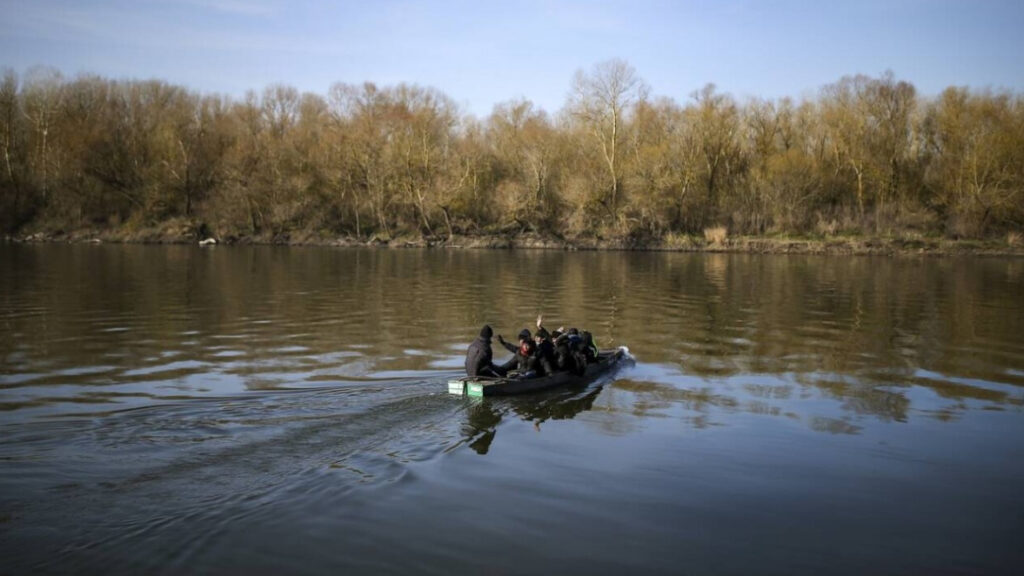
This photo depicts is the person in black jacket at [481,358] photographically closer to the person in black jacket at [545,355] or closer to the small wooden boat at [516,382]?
the small wooden boat at [516,382]

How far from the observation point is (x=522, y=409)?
1533 cm

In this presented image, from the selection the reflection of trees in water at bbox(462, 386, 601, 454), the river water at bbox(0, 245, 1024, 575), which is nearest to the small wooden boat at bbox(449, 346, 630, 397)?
the reflection of trees in water at bbox(462, 386, 601, 454)

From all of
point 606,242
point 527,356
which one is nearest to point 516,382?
point 527,356

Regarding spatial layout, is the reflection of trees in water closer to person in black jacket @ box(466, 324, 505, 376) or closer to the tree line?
person in black jacket @ box(466, 324, 505, 376)

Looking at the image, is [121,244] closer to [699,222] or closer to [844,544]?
[699,222]

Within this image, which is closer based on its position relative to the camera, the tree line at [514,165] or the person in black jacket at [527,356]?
the person in black jacket at [527,356]

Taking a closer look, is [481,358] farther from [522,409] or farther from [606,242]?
[606,242]

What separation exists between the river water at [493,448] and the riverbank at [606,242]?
129 feet

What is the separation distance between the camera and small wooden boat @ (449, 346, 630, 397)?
1541 cm

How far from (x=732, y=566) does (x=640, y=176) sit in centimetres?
6486

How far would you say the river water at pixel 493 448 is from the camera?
889 centimetres

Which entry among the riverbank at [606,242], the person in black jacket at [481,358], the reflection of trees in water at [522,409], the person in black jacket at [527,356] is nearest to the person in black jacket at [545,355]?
the person in black jacket at [527,356]

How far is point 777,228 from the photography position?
230 feet

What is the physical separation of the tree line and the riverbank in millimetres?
1124
